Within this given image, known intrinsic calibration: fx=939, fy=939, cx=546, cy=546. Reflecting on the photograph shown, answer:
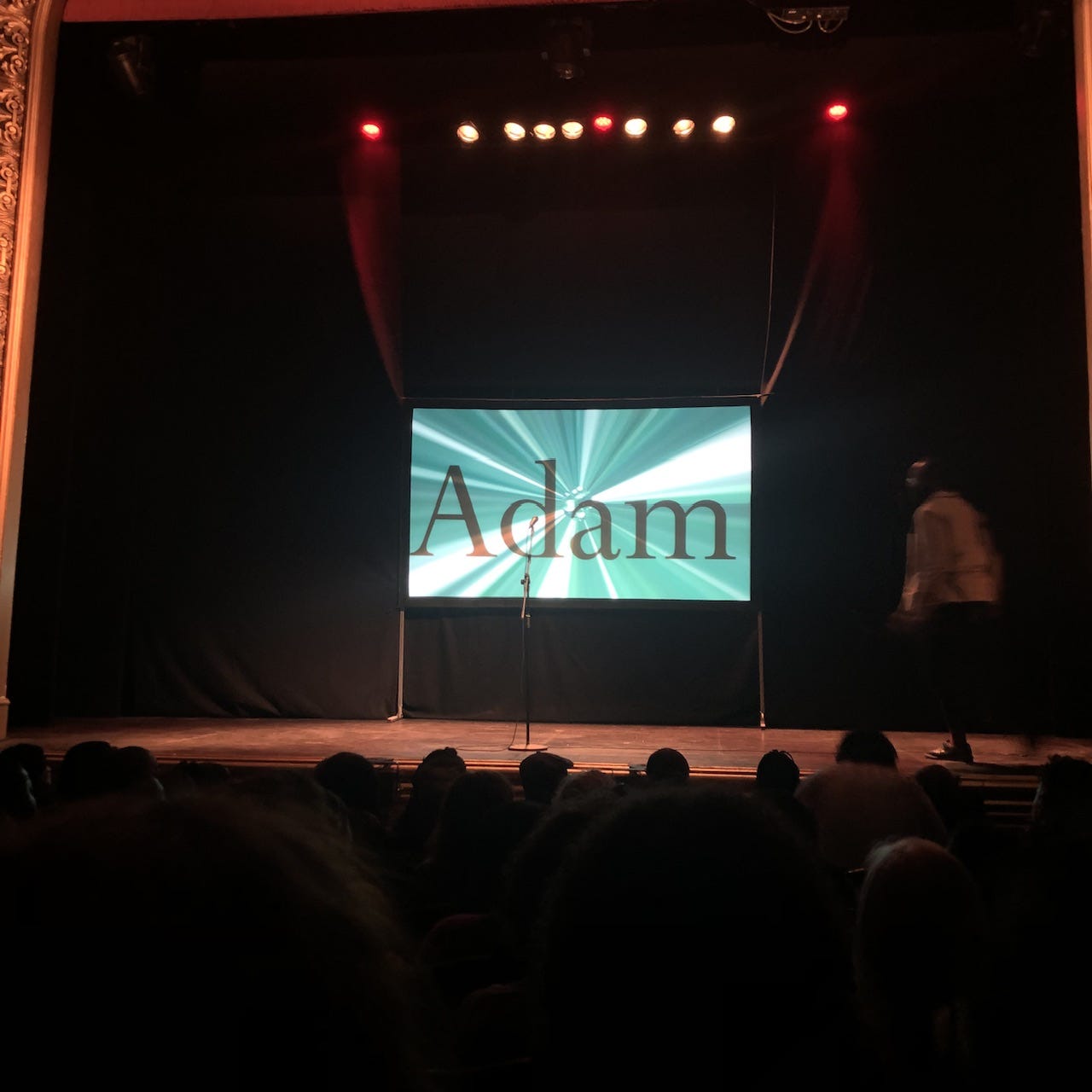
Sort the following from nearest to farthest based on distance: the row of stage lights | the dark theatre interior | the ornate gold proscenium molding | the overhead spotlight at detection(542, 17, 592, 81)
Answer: the ornate gold proscenium molding
the overhead spotlight at detection(542, 17, 592, 81)
the dark theatre interior
the row of stage lights

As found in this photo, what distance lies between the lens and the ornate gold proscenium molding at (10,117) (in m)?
4.69

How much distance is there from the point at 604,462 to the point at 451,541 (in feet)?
3.74

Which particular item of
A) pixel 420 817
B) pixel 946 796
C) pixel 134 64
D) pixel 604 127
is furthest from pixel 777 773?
pixel 134 64

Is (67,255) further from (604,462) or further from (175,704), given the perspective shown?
(604,462)

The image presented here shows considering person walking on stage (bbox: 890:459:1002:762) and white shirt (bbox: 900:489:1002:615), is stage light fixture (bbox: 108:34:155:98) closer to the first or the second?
person walking on stage (bbox: 890:459:1002:762)

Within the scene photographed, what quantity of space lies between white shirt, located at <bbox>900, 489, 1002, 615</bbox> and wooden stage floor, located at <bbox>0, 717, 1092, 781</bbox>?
2.54 ft

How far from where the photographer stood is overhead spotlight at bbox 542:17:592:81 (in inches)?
201

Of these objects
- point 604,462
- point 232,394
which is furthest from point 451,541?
point 232,394

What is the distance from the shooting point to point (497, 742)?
500 cm

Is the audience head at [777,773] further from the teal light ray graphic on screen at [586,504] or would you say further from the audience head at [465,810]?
the teal light ray graphic on screen at [586,504]

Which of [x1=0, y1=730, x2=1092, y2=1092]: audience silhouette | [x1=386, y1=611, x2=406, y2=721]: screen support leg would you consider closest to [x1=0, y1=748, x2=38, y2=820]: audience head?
[x1=0, y1=730, x2=1092, y2=1092]: audience silhouette

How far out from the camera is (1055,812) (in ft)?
7.53

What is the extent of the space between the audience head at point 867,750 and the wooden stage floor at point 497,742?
4.14 ft

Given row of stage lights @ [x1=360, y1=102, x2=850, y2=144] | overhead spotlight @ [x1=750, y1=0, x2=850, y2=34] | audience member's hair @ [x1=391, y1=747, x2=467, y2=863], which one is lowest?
audience member's hair @ [x1=391, y1=747, x2=467, y2=863]
